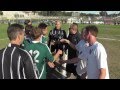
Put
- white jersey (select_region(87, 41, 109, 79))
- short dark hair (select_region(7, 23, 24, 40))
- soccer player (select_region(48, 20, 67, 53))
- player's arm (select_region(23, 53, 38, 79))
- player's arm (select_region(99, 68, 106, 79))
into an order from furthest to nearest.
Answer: soccer player (select_region(48, 20, 67, 53)), white jersey (select_region(87, 41, 109, 79)), player's arm (select_region(99, 68, 106, 79)), short dark hair (select_region(7, 23, 24, 40)), player's arm (select_region(23, 53, 38, 79))

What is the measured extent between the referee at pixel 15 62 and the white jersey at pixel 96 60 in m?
1.05

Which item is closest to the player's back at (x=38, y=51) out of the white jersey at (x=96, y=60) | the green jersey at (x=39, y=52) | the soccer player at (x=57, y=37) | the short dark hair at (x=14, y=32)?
the green jersey at (x=39, y=52)

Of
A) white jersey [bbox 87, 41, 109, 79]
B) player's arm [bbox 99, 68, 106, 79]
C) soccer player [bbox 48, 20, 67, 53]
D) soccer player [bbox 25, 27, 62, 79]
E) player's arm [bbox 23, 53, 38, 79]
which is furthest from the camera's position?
soccer player [bbox 48, 20, 67, 53]

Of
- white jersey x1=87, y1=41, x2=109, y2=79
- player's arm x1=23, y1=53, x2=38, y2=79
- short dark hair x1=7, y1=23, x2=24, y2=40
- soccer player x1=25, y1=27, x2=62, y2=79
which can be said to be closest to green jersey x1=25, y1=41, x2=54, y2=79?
soccer player x1=25, y1=27, x2=62, y2=79

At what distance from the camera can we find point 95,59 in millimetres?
4523

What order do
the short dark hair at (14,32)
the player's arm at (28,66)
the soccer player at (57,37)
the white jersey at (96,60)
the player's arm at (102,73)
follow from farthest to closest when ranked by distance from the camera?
the soccer player at (57,37) → the white jersey at (96,60) → the player's arm at (102,73) → the short dark hair at (14,32) → the player's arm at (28,66)

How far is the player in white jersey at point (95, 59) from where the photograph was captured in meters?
4.36

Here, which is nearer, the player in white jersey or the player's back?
the player in white jersey

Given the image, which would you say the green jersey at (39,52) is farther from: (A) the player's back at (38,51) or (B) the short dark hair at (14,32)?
(B) the short dark hair at (14,32)

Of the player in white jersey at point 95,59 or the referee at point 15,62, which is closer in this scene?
the referee at point 15,62

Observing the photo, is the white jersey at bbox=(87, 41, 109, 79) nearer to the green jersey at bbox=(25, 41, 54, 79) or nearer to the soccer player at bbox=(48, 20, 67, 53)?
the green jersey at bbox=(25, 41, 54, 79)

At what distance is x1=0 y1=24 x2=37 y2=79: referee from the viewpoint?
3785mm
